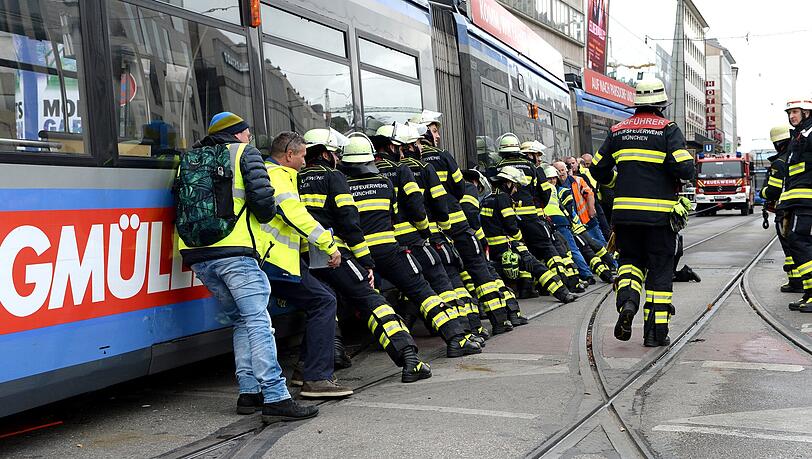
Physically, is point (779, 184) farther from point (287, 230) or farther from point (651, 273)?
point (287, 230)

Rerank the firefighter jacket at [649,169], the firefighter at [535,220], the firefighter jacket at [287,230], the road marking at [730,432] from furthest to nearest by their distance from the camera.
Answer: the firefighter at [535,220]
the firefighter jacket at [649,169]
the firefighter jacket at [287,230]
the road marking at [730,432]

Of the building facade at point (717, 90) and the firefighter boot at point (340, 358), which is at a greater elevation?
the building facade at point (717, 90)

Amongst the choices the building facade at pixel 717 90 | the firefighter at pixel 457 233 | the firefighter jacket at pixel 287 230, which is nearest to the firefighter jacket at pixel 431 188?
the firefighter at pixel 457 233

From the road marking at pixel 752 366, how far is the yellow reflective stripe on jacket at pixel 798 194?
355cm

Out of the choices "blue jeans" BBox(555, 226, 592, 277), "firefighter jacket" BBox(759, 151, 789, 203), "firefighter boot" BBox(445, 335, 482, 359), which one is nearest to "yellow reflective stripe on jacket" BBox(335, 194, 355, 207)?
"firefighter boot" BBox(445, 335, 482, 359)

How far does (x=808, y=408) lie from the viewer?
5312 mm

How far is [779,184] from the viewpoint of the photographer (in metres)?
10.2

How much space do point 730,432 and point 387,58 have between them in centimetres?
562

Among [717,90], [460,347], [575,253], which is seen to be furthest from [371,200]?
[717,90]

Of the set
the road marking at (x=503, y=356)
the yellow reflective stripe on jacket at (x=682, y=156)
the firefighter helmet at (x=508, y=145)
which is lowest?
the road marking at (x=503, y=356)

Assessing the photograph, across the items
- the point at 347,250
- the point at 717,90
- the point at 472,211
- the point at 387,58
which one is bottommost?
the point at 347,250

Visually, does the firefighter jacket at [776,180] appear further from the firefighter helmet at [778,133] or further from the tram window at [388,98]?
the tram window at [388,98]

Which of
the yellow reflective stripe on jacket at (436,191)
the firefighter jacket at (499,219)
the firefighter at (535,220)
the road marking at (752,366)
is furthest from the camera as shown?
the firefighter at (535,220)

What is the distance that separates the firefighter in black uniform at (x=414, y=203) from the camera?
754cm
